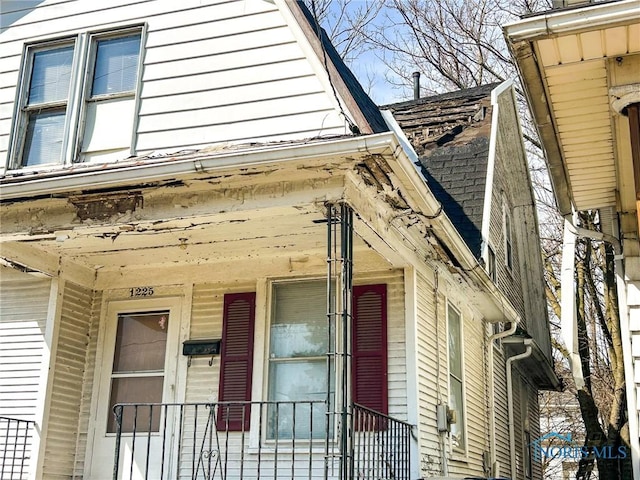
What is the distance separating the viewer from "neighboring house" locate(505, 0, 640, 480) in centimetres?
468

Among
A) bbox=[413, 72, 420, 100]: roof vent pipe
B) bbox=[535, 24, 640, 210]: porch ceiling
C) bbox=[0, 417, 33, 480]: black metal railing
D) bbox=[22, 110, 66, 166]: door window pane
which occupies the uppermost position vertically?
bbox=[413, 72, 420, 100]: roof vent pipe

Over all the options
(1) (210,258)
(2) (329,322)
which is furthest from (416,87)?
(2) (329,322)

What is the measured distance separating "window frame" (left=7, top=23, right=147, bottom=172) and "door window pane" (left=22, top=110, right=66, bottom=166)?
0.04 m

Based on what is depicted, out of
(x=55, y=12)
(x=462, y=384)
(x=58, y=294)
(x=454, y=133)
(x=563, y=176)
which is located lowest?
(x=462, y=384)

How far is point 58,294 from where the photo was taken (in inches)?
296

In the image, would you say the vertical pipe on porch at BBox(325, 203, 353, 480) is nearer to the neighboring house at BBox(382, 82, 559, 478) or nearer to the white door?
the white door

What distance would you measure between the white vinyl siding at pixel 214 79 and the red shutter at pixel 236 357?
1911mm

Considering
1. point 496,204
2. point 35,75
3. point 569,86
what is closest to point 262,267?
point 35,75

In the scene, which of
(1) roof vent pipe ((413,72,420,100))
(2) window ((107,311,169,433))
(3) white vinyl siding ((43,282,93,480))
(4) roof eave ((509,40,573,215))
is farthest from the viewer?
(1) roof vent pipe ((413,72,420,100))

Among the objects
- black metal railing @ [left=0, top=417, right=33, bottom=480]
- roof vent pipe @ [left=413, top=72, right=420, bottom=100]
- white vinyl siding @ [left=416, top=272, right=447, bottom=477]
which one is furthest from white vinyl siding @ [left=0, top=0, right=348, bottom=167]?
roof vent pipe @ [left=413, top=72, right=420, bottom=100]

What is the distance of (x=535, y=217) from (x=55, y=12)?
11.1m

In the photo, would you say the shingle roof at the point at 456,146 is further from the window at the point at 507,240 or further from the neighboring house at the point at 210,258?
the neighboring house at the point at 210,258

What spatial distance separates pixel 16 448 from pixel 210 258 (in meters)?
2.59

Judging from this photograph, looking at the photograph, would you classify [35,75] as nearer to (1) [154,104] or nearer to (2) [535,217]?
(1) [154,104]
